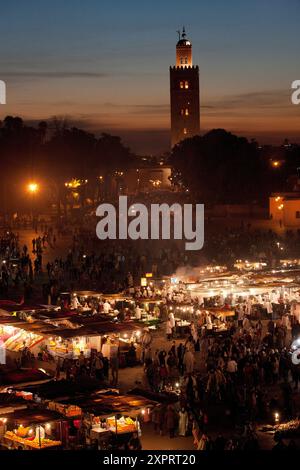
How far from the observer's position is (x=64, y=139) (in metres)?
70.3

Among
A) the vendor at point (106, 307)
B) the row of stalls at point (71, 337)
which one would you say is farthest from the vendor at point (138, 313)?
the row of stalls at point (71, 337)

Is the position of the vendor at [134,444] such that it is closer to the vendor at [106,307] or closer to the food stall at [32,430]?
the food stall at [32,430]

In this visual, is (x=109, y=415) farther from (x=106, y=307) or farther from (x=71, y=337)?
(x=106, y=307)

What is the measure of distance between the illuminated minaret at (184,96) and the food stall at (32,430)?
312ft

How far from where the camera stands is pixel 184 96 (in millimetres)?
111375

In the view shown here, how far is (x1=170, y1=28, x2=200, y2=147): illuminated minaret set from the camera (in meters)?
108

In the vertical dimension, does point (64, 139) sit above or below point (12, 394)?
above

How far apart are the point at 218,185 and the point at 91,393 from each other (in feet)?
148

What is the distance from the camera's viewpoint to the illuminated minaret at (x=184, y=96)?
10788cm

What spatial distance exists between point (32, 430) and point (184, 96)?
101555 millimetres

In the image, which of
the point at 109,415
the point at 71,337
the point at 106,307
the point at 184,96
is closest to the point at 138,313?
the point at 106,307

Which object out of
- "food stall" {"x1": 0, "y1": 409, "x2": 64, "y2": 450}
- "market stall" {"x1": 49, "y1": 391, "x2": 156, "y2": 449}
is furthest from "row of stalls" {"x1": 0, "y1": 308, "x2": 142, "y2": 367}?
"food stall" {"x1": 0, "y1": 409, "x2": 64, "y2": 450}
